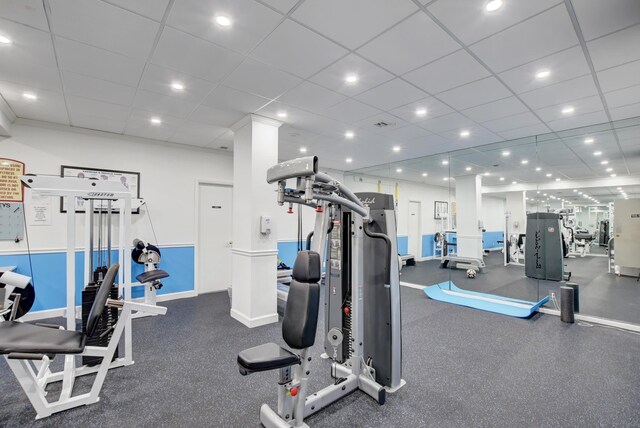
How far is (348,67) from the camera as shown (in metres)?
2.63

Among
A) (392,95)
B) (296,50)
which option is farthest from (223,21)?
(392,95)

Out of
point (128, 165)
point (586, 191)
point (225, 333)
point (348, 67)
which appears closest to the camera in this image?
point (348, 67)

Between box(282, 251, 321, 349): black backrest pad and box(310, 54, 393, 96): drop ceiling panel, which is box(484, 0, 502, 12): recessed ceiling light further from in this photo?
box(282, 251, 321, 349): black backrest pad

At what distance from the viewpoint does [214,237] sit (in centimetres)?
557

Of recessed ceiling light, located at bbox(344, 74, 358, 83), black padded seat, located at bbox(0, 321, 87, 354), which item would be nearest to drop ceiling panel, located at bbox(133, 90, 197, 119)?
recessed ceiling light, located at bbox(344, 74, 358, 83)

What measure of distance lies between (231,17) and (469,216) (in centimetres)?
681

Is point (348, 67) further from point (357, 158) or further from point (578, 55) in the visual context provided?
point (357, 158)

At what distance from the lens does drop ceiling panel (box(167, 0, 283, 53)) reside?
1.87m

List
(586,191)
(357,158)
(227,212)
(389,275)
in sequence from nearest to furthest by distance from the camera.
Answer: (389,275), (227,212), (357,158), (586,191)

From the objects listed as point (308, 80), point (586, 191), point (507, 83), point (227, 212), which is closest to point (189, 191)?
point (227, 212)

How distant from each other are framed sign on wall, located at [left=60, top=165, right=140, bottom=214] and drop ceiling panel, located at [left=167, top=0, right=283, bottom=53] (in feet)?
8.95

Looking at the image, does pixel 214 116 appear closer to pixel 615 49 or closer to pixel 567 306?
pixel 615 49

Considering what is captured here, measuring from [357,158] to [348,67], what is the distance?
12.4 ft

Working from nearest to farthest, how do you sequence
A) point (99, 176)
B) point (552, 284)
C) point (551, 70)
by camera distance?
point (551, 70), point (99, 176), point (552, 284)
